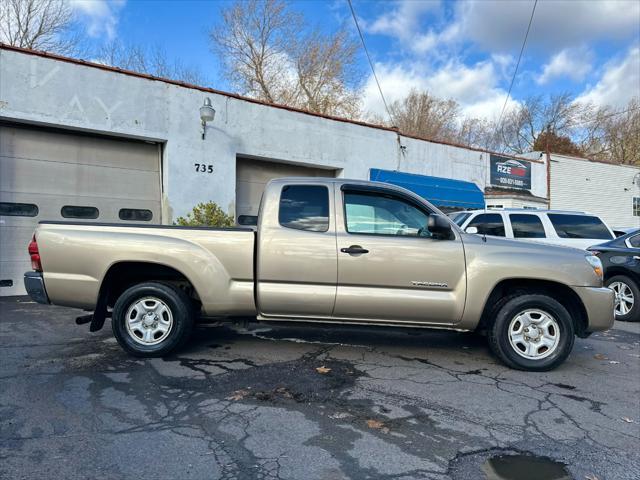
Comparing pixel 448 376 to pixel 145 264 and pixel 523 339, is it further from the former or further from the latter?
pixel 145 264

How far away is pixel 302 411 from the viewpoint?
11.3 feet

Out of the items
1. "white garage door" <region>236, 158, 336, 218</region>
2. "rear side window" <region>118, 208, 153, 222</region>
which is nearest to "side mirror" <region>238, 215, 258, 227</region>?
"white garage door" <region>236, 158, 336, 218</region>

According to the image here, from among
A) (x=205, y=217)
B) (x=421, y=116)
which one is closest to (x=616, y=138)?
(x=421, y=116)

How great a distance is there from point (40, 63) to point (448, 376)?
897cm

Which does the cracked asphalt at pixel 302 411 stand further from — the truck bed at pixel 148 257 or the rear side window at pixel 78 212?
the rear side window at pixel 78 212

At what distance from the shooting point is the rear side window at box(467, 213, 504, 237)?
8789 mm

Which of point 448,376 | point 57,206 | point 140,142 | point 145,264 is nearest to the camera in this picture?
point 448,376

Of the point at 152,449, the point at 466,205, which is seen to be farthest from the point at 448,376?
the point at 466,205

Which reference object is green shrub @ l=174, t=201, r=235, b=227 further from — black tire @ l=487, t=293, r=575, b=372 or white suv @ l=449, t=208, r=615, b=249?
black tire @ l=487, t=293, r=575, b=372

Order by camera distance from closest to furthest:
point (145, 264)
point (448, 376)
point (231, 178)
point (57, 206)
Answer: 1. point (448, 376)
2. point (145, 264)
3. point (57, 206)
4. point (231, 178)

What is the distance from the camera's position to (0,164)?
27.1 feet

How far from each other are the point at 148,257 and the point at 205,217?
17.4ft

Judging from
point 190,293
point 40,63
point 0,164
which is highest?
point 40,63

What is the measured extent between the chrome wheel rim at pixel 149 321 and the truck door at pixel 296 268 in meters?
1.01
